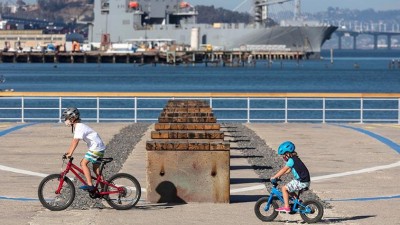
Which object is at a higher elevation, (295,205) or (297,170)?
(297,170)

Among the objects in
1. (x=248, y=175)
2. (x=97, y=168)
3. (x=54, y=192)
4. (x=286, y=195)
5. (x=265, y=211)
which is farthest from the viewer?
(x=248, y=175)

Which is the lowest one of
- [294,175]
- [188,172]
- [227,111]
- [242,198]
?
[227,111]

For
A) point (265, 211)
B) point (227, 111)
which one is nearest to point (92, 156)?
point (265, 211)

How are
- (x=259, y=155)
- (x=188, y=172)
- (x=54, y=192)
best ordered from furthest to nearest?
1. (x=259, y=155)
2. (x=188, y=172)
3. (x=54, y=192)

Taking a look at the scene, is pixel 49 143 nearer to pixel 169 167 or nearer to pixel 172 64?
pixel 169 167

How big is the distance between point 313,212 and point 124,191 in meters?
2.74

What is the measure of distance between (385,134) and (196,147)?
621 inches

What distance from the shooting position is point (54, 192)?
15.9 metres

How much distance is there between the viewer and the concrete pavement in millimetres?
15102

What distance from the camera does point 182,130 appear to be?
18.8 metres

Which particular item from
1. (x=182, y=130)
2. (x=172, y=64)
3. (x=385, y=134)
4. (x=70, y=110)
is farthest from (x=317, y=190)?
(x=172, y=64)

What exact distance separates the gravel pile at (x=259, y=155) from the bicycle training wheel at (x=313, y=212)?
163cm

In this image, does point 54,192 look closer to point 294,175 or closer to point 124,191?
point 124,191

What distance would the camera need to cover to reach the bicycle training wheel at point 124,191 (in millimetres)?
15720
